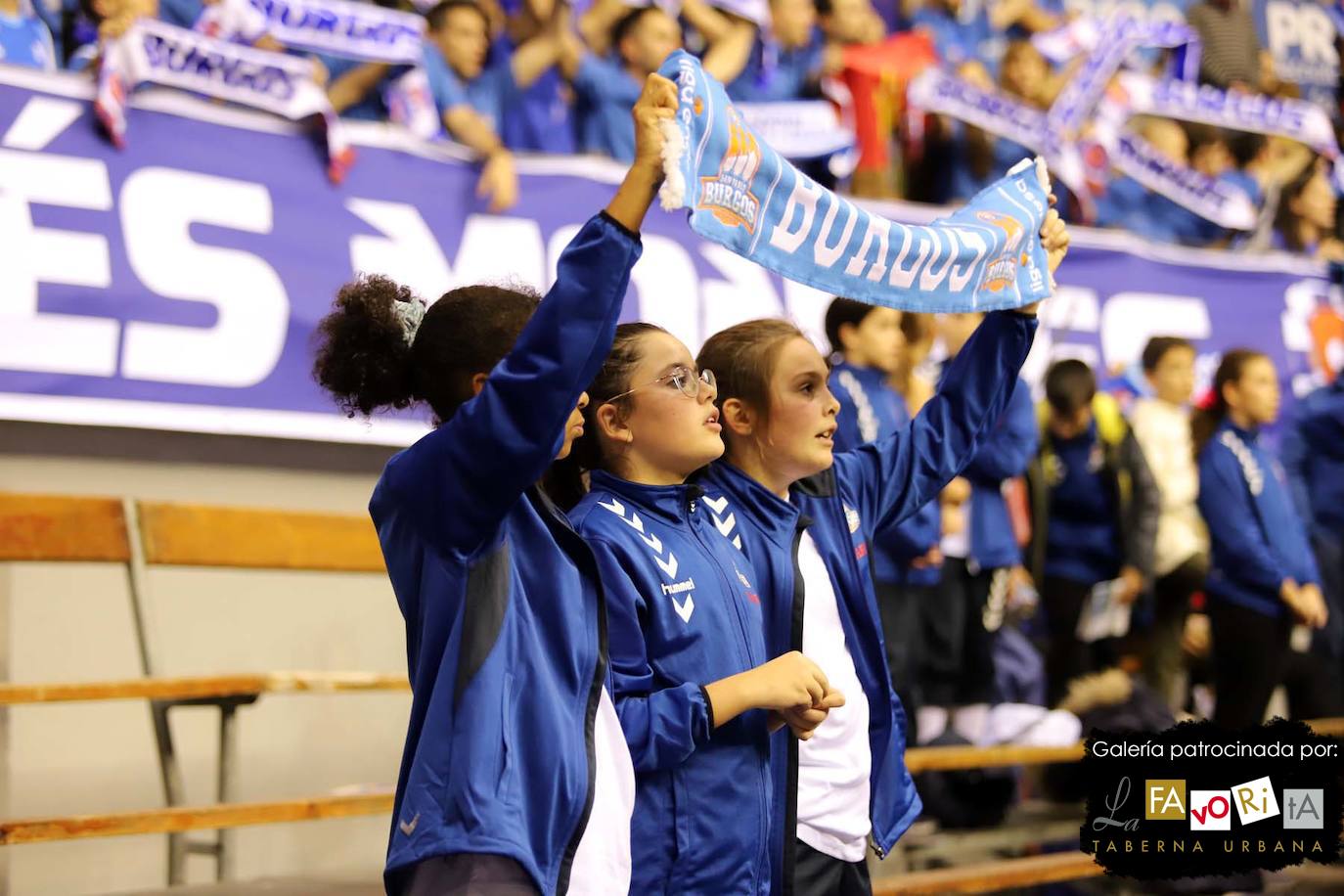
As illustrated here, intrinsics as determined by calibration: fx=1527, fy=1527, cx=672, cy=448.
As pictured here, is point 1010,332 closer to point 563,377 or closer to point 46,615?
point 563,377

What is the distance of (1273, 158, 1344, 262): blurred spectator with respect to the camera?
695 cm

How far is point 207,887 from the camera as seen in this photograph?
3.03 meters

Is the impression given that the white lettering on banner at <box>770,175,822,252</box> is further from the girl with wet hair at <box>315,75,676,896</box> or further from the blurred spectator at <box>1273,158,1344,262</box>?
the blurred spectator at <box>1273,158,1344,262</box>

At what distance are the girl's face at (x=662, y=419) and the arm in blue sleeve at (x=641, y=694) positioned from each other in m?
0.19

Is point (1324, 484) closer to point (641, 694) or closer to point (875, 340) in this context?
point (875, 340)

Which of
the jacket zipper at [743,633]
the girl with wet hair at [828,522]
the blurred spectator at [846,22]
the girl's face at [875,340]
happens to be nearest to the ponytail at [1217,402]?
the girl's face at [875,340]

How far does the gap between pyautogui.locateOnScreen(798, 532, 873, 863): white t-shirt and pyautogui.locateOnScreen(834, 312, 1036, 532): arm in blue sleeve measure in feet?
0.82

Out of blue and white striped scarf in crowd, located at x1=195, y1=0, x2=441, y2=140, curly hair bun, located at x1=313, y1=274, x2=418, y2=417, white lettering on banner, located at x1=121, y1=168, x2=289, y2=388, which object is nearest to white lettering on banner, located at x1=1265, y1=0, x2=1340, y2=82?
blue and white striped scarf in crowd, located at x1=195, y1=0, x2=441, y2=140

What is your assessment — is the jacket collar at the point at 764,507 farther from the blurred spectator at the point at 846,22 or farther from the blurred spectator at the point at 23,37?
the blurred spectator at the point at 846,22

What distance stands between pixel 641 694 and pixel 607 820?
239 mm

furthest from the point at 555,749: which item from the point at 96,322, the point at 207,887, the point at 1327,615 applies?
the point at 1327,615

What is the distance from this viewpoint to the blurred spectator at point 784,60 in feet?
17.3

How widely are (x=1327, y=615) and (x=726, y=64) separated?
9.85 ft

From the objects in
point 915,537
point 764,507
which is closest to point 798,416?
point 764,507
